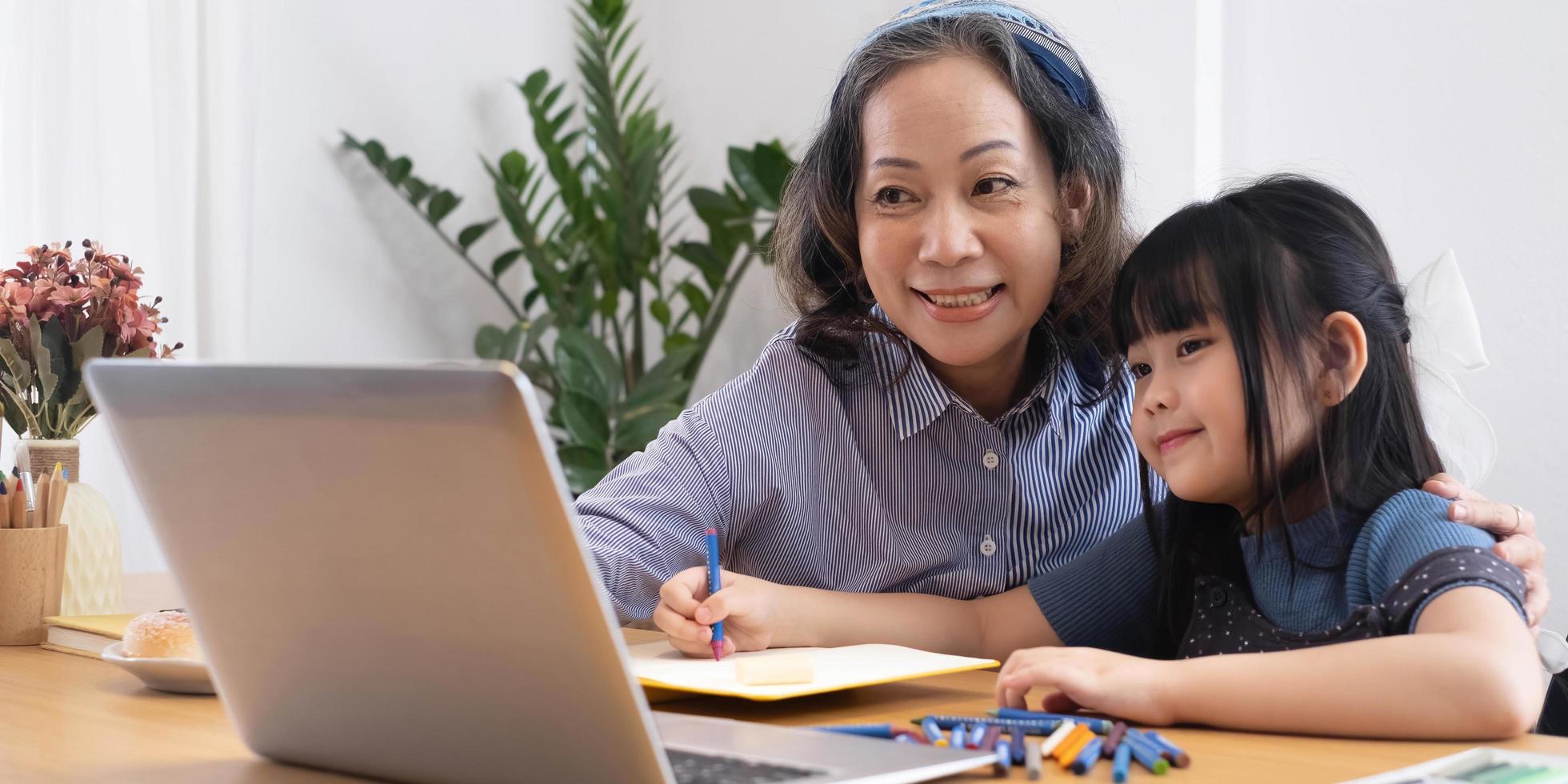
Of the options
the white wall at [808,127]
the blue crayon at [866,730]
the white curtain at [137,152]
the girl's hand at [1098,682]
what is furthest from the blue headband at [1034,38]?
the white curtain at [137,152]

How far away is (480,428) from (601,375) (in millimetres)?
2502

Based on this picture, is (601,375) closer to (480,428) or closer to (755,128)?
(755,128)

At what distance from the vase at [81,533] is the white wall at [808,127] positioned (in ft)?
4.37

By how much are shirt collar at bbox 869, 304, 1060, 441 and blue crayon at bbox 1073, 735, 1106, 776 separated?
67cm

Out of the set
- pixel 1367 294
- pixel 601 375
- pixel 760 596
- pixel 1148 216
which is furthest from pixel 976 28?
pixel 601 375

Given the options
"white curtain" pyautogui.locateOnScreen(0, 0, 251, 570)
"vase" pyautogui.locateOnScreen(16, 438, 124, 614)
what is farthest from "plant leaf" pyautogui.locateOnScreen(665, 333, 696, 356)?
"vase" pyautogui.locateOnScreen(16, 438, 124, 614)

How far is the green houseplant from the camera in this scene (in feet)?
9.73

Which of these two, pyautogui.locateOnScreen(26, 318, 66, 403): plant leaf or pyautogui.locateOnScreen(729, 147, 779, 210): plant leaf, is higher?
pyautogui.locateOnScreen(729, 147, 779, 210): plant leaf

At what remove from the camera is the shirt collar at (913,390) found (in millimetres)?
1318

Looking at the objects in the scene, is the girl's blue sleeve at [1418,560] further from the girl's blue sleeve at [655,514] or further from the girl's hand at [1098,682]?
the girl's blue sleeve at [655,514]

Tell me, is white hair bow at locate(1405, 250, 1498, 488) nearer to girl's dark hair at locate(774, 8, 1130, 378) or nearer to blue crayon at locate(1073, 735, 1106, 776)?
girl's dark hair at locate(774, 8, 1130, 378)

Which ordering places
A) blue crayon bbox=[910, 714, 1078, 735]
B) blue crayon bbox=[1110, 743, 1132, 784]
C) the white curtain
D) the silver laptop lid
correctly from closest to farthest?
the silver laptop lid
blue crayon bbox=[1110, 743, 1132, 784]
blue crayon bbox=[910, 714, 1078, 735]
the white curtain

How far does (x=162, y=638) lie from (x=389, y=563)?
483 millimetres

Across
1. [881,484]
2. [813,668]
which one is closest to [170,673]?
[813,668]
